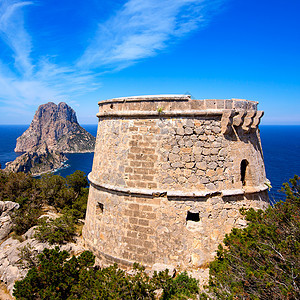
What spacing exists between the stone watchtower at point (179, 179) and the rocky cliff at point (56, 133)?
119 metres

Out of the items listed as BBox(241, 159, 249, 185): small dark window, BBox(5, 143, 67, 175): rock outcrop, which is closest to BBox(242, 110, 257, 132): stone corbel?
BBox(241, 159, 249, 185): small dark window

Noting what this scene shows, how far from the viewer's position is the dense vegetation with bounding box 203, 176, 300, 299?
16.6 feet

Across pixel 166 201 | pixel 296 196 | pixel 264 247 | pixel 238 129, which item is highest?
pixel 238 129

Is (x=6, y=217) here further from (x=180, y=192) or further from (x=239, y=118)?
(x=239, y=118)

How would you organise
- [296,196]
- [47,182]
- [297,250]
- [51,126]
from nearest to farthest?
[297,250], [296,196], [47,182], [51,126]

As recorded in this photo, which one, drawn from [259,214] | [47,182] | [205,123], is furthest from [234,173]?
[47,182]

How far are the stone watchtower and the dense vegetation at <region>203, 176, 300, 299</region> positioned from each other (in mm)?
877

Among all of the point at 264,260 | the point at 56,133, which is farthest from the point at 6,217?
the point at 56,133

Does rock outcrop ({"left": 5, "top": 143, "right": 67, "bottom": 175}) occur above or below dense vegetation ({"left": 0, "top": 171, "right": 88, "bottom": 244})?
below

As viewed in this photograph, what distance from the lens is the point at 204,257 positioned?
785cm

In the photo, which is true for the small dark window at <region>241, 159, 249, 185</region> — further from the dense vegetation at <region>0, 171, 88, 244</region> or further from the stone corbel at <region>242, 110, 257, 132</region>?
the dense vegetation at <region>0, 171, 88, 244</region>

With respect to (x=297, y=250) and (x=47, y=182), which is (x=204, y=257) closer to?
(x=297, y=250)

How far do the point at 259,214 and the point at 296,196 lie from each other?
1264 mm

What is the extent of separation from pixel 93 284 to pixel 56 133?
15148cm
